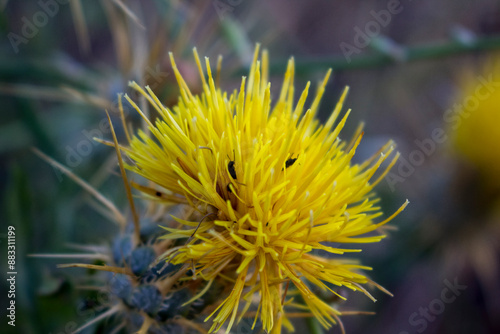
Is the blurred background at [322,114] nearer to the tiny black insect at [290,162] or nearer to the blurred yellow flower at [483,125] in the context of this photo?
the blurred yellow flower at [483,125]

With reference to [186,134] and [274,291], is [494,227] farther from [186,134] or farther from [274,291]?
[186,134]

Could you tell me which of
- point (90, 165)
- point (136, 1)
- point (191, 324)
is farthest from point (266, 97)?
point (136, 1)

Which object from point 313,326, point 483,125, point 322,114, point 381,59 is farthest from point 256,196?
point 322,114

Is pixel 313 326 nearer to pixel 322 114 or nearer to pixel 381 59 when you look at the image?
pixel 381 59

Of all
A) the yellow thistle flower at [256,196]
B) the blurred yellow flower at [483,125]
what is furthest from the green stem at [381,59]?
the yellow thistle flower at [256,196]

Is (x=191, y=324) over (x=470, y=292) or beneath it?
beneath

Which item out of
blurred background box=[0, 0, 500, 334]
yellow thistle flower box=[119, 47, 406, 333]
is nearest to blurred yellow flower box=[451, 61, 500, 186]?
blurred background box=[0, 0, 500, 334]
